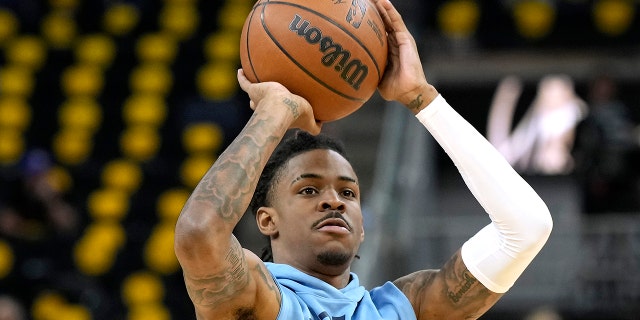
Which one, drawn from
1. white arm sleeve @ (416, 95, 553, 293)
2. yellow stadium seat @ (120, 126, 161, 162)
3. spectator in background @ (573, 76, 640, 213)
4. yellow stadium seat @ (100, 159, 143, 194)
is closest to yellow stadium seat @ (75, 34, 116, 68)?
yellow stadium seat @ (120, 126, 161, 162)

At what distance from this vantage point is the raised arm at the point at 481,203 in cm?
386

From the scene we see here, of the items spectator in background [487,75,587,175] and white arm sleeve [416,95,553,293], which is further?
spectator in background [487,75,587,175]

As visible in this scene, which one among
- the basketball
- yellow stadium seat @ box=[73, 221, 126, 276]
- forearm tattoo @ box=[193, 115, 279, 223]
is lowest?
yellow stadium seat @ box=[73, 221, 126, 276]

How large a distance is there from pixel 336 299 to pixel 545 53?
8112mm

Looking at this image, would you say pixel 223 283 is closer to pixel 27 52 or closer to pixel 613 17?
pixel 613 17

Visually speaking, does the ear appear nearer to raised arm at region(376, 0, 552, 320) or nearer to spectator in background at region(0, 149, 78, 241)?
raised arm at region(376, 0, 552, 320)

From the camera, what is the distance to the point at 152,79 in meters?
Result: 12.0

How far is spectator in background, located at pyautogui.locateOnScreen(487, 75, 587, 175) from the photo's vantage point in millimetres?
10703

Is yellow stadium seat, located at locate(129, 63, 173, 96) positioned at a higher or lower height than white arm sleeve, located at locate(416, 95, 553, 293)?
lower

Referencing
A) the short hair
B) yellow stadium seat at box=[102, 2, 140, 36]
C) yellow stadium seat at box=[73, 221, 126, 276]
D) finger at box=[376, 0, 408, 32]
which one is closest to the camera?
finger at box=[376, 0, 408, 32]

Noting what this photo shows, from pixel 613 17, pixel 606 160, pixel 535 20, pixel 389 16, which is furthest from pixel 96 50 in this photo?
Result: pixel 389 16

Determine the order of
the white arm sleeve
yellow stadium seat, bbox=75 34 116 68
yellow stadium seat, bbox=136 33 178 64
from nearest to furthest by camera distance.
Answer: the white arm sleeve < yellow stadium seat, bbox=136 33 178 64 < yellow stadium seat, bbox=75 34 116 68

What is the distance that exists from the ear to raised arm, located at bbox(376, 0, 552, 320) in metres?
0.56

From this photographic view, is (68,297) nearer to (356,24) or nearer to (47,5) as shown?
(47,5)
